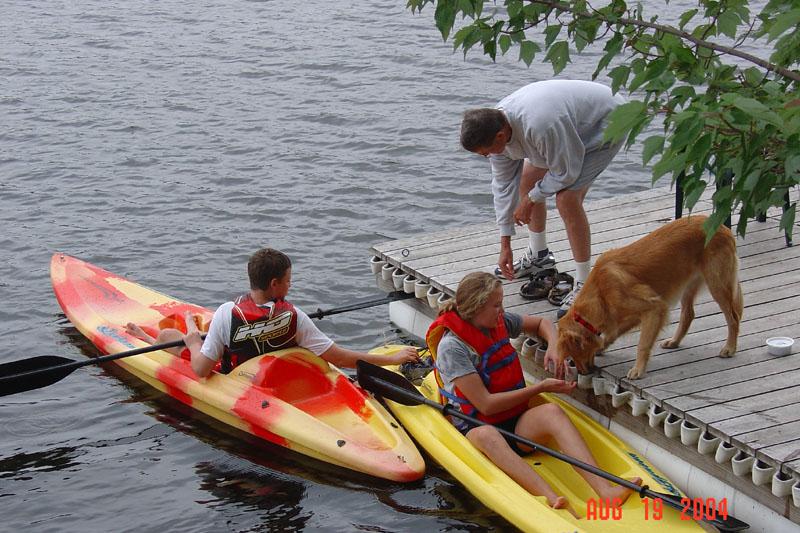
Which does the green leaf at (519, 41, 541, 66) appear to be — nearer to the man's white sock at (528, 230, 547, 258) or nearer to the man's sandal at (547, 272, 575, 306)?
the man's sandal at (547, 272, 575, 306)

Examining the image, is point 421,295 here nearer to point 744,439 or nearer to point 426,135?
point 744,439

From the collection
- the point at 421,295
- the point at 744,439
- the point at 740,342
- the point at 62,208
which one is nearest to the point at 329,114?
the point at 62,208

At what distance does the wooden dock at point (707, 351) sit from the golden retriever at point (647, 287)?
233 mm

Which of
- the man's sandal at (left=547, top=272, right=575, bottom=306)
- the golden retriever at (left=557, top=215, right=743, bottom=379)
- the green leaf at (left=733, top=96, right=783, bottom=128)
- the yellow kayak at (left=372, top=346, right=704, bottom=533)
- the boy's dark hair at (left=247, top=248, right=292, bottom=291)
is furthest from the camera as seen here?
the man's sandal at (left=547, top=272, right=575, bottom=306)

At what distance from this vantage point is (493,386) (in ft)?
20.8

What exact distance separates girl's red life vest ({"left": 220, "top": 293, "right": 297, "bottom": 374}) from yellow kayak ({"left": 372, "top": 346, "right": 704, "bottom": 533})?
89cm

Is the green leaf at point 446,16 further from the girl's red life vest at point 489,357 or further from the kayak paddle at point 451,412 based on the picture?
the kayak paddle at point 451,412

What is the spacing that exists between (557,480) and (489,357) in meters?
0.79

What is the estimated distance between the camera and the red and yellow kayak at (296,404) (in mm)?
6641

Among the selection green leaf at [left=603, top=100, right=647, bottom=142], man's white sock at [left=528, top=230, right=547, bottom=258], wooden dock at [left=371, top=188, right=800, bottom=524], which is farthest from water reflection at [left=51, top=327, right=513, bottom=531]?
green leaf at [left=603, top=100, right=647, bottom=142]

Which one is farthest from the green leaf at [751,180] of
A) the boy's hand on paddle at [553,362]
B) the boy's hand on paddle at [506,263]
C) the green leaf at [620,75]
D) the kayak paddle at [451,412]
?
the boy's hand on paddle at [506,263]

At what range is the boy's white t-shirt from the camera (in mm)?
6945

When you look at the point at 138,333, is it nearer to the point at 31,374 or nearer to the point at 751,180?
the point at 31,374

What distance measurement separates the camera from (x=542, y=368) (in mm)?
7008
